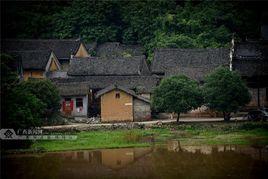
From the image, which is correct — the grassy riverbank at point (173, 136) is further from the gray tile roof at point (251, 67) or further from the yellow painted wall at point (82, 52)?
the yellow painted wall at point (82, 52)

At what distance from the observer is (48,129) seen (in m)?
38.3

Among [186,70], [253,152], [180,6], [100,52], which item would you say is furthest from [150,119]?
[180,6]

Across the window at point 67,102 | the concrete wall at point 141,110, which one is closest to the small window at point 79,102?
the window at point 67,102

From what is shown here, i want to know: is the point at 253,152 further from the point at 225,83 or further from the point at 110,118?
the point at 110,118

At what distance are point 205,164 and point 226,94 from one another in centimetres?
1309

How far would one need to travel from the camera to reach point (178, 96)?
39750 mm

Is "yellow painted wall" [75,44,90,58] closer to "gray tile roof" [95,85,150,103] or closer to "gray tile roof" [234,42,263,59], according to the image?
"gray tile roof" [95,85,150,103]

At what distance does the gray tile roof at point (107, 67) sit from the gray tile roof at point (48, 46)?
9262 millimetres

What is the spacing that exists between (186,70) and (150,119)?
6.85 meters

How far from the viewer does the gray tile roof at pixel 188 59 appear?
5147 cm

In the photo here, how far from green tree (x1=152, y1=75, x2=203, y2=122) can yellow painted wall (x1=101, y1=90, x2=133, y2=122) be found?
329 centimetres

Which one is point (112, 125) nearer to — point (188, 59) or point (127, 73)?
point (127, 73)

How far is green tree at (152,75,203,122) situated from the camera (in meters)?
39.8

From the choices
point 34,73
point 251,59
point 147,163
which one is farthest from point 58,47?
point 147,163
